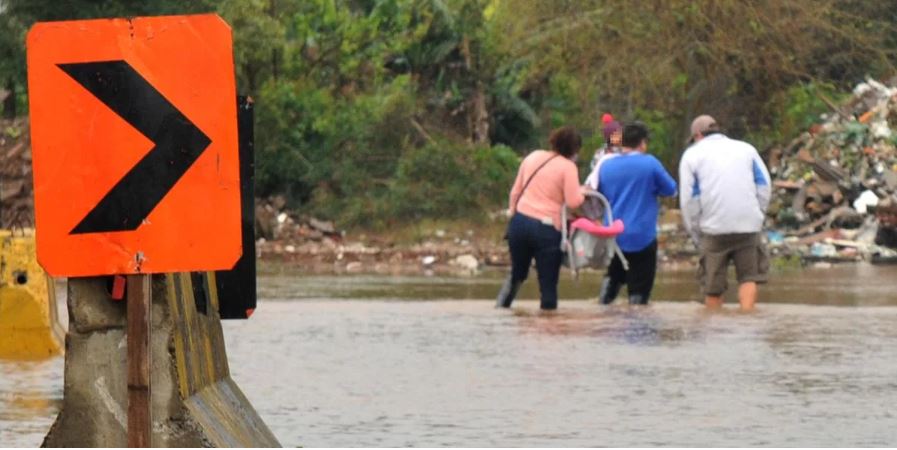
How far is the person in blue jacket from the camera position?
18.5 meters

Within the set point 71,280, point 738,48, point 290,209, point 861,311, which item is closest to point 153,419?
point 71,280

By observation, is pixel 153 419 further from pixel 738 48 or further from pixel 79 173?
pixel 738 48

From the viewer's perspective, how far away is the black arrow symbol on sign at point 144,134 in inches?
255

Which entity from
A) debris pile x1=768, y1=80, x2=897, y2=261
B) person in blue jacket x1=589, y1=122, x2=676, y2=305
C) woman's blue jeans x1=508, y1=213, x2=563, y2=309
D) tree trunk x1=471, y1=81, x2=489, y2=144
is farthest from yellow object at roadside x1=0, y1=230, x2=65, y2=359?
tree trunk x1=471, y1=81, x2=489, y2=144

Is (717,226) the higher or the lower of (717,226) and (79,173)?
the lower

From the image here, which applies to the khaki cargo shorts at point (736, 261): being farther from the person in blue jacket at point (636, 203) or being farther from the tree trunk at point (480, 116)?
the tree trunk at point (480, 116)

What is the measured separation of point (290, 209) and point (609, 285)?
55.8 feet

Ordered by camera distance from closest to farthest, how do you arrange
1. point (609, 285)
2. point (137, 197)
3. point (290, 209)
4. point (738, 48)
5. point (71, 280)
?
point (137, 197) → point (71, 280) → point (609, 285) → point (290, 209) → point (738, 48)

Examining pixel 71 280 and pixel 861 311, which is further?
pixel 861 311

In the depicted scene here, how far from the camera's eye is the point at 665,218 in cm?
3572

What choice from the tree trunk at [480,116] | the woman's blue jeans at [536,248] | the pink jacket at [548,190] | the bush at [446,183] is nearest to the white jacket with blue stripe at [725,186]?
the pink jacket at [548,190]

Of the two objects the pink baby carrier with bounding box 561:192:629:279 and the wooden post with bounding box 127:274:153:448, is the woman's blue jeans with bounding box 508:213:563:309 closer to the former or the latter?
the pink baby carrier with bounding box 561:192:629:279

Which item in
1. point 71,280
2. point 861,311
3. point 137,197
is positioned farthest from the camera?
point 861,311

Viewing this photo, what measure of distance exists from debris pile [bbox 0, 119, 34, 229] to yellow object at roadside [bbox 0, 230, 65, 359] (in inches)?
621
